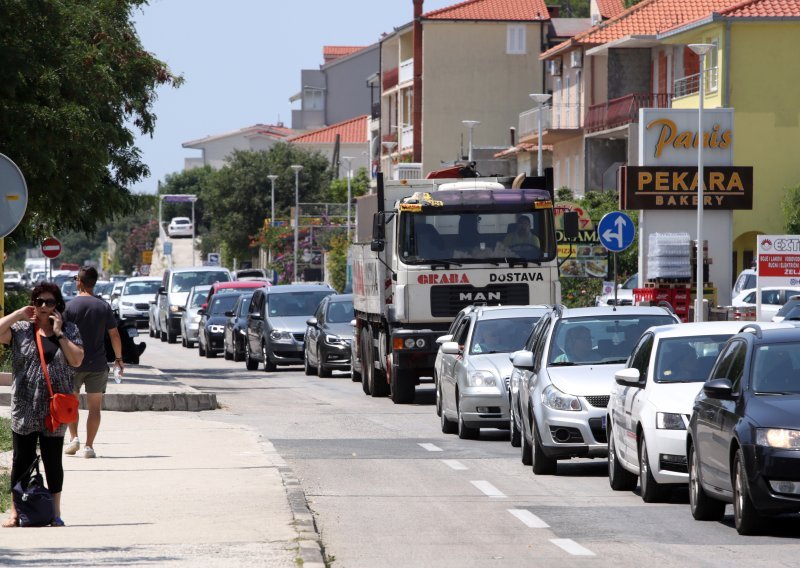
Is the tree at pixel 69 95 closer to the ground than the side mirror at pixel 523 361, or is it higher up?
higher up

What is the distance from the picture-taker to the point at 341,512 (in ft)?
43.6

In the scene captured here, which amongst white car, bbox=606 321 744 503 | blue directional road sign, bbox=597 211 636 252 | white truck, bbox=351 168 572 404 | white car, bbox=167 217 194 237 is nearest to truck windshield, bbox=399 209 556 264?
white truck, bbox=351 168 572 404

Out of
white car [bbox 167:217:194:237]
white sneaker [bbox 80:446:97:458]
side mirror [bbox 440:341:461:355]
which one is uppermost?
white car [bbox 167:217:194:237]

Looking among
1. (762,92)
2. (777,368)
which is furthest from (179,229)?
(777,368)

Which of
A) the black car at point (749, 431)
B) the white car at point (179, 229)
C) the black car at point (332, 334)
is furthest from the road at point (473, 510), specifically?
the white car at point (179, 229)

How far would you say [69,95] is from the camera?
31156 mm

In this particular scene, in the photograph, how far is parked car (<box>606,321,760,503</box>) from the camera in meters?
13.5

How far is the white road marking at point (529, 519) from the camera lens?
40.8 ft

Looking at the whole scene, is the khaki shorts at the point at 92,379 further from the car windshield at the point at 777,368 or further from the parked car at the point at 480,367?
the car windshield at the point at 777,368

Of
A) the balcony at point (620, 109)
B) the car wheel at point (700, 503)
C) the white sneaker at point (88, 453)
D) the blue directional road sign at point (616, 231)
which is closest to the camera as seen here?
the car wheel at point (700, 503)

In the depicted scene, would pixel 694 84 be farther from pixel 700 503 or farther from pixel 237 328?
pixel 700 503

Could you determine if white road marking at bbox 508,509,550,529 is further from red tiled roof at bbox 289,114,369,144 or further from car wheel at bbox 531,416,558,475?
red tiled roof at bbox 289,114,369,144

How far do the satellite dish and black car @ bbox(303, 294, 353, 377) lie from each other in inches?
797

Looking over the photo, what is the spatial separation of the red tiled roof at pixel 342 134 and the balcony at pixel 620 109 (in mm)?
66257
